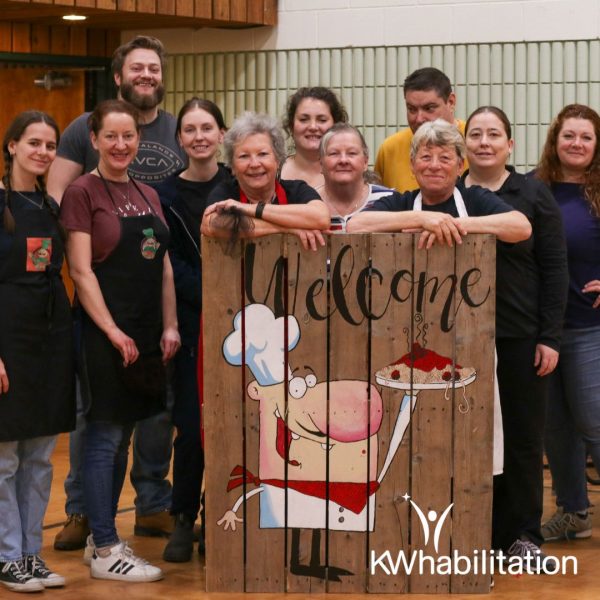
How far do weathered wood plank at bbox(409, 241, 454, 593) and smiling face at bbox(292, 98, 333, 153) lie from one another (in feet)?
3.01

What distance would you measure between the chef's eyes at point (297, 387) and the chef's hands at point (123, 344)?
1.94ft

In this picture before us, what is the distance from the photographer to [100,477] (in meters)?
4.28

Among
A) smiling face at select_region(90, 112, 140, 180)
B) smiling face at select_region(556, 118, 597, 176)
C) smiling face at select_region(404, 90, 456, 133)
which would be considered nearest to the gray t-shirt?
smiling face at select_region(90, 112, 140, 180)

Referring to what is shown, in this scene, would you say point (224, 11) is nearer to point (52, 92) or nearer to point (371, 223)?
point (52, 92)

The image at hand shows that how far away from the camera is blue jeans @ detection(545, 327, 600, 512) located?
4676 mm

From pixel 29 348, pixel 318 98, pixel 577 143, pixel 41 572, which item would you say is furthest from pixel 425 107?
pixel 41 572

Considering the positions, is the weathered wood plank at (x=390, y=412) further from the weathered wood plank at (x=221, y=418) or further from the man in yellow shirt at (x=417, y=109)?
the man in yellow shirt at (x=417, y=109)

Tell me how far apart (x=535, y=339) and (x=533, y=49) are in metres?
3.41

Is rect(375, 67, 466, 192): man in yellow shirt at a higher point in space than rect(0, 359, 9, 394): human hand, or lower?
higher

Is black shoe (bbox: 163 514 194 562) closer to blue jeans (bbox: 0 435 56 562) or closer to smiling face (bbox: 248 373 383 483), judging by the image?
blue jeans (bbox: 0 435 56 562)

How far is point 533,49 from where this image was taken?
23.7ft

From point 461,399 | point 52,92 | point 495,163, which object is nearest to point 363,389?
point 461,399

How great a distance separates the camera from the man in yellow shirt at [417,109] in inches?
199

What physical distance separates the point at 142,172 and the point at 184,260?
0.42 metres
